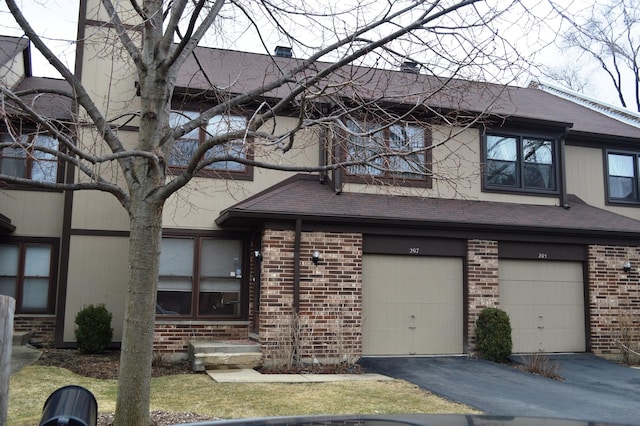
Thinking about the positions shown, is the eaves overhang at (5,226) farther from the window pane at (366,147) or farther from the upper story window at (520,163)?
the upper story window at (520,163)

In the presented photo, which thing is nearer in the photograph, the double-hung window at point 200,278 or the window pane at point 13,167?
the double-hung window at point 200,278

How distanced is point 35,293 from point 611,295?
44.7 ft

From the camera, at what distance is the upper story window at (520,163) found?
14359mm

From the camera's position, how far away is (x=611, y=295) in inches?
548

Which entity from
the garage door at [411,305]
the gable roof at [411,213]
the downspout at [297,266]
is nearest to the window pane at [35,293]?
the gable roof at [411,213]

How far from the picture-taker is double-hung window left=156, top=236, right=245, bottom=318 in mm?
12711

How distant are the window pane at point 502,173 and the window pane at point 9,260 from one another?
11490 millimetres

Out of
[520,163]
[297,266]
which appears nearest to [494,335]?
[297,266]

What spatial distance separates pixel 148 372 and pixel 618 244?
12295mm

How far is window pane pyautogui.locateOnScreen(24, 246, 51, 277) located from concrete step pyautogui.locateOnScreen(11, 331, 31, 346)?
1.43 meters

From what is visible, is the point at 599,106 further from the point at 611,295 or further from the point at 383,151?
the point at 383,151

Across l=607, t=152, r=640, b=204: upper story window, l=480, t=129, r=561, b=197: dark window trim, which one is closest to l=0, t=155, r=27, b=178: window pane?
l=480, t=129, r=561, b=197: dark window trim

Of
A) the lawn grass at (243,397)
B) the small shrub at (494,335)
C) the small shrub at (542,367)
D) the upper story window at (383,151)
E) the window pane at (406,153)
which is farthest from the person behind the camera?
the small shrub at (494,335)

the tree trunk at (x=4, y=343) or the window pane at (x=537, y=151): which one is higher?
the window pane at (x=537, y=151)
